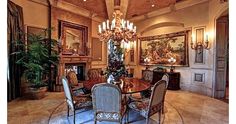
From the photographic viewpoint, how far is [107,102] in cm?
256

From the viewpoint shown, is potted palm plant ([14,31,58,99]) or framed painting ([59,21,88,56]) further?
framed painting ([59,21,88,56])

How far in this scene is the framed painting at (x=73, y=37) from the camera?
21.0 ft

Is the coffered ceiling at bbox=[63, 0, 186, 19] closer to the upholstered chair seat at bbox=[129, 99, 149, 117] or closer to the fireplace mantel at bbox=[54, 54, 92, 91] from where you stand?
the fireplace mantel at bbox=[54, 54, 92, 91]

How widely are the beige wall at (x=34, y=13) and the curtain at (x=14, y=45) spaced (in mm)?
292

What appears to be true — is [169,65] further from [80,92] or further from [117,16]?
[80,92]

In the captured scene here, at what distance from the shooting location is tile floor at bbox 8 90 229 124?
10.7 ft

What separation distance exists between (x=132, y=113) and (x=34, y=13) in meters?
5.00

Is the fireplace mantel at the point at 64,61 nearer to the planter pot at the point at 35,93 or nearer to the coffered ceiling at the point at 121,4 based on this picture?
the planter pot at the point at 35,93

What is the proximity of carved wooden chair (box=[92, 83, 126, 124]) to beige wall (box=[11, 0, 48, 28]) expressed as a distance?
4.46 m

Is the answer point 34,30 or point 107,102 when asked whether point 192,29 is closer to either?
point 107,102

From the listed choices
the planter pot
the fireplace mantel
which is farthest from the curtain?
the fireplace mantel

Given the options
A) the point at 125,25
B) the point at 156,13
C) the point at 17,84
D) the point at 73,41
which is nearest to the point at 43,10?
the point at 73,41

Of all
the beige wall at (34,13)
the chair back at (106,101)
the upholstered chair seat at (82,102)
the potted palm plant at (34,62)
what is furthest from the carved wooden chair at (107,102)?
the beige wall at (34,13)
